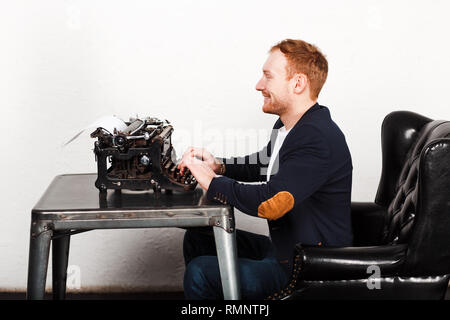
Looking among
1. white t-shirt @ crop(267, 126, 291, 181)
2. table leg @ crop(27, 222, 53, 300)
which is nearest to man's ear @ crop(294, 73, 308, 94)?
white t-shirt @ crop(267, 126, 291, 181)

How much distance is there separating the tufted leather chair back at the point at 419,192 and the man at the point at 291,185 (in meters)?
0.23

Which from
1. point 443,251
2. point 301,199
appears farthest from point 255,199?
point 443,251

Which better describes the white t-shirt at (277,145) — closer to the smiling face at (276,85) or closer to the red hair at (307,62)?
the smiling face at (276,85)

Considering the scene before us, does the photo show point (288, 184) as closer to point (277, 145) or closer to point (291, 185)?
point (291, 185)

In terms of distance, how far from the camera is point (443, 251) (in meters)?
2.11

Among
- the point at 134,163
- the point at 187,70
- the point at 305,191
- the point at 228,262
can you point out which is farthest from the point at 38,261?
the point at 187,70

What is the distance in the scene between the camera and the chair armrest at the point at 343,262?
82.4 inches

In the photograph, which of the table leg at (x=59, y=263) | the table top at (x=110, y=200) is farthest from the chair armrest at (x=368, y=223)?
the table leg at (x=59, y=263)

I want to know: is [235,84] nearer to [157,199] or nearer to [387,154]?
[387,154]

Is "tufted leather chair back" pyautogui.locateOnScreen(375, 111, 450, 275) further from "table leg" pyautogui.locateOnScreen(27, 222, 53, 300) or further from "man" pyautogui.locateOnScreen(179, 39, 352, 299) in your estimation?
"table leg" pyautogui.locateOnScreen(27, 222, 53, 300)

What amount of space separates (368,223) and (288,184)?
0.63 metres

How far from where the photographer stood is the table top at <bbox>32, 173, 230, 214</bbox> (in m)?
2.09

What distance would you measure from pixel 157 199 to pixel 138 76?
1.38 meters

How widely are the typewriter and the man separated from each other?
9 centimetres
